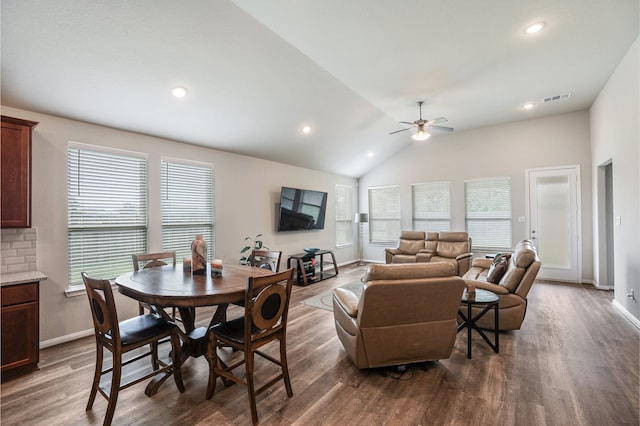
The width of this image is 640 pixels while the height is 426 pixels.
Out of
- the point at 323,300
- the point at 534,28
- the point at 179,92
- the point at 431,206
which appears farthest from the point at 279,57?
the point at 431,206

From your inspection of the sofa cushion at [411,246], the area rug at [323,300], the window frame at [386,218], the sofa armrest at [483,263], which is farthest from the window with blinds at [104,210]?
→ the window frame at [386,218]

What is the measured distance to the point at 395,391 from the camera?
224 cm

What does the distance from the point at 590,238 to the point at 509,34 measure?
15.3 ft

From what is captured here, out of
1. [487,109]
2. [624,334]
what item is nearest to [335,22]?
[487,109]

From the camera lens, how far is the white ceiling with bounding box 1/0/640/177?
8.20ft

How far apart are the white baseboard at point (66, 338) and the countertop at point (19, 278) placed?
0.83 m

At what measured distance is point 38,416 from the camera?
2016 mm

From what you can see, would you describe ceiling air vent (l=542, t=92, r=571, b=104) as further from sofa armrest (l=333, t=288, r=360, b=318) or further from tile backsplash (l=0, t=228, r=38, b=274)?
tile backsplash (l=0, t=228, r=38, b=274)

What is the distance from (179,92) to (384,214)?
19.8ft

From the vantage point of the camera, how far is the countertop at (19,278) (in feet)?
8.07

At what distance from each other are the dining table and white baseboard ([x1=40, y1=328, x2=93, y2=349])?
4.53ft

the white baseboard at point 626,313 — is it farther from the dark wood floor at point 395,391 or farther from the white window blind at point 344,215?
the white window blind at point 344,215

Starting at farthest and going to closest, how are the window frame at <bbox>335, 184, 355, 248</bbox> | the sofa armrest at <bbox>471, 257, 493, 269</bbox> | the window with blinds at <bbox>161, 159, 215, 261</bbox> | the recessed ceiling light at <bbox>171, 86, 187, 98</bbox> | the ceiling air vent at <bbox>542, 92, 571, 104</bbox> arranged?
1. the window frame at <bbox>335, 184, 355, 248</bbox>
2. the sofa armrest at <bbox>471, 257, 493, 269</bbox>
3. the ceiling air vent at <bbox>542, 92, 571, 104</bbox>
4. the window with blinds at <bbox>161, 159, 215, 261</bbox>
5. the recessed ceiling light at <bbox>171, 86, 187, 98</bbox>

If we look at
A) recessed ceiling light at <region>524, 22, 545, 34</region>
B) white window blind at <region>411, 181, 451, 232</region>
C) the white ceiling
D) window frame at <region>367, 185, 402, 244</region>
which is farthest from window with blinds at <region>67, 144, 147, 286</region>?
white window blind at <region>411, 181, 451, 232</region>
